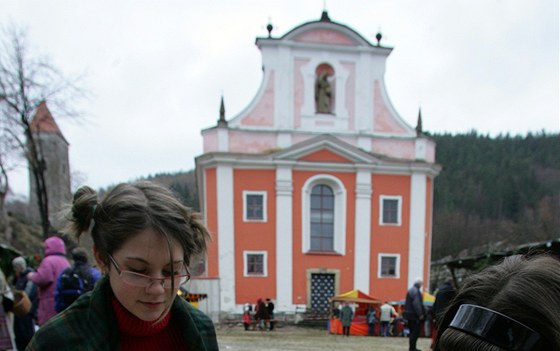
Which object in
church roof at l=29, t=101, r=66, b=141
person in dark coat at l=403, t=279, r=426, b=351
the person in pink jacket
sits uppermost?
church roof at l=29, t=101, r=66, b=141

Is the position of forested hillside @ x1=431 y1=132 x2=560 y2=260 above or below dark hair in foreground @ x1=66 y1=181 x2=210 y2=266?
below

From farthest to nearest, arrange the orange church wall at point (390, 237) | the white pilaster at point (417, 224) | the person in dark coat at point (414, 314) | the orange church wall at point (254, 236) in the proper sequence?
the white pilaster at point (417, 224)
the orange church wall at point (390, 237)
the orange church wall at point (254, 236)
the person in dark coat at point (414, 314)

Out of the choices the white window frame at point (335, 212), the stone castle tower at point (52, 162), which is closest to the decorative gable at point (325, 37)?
the white window frame at point (335, 212)

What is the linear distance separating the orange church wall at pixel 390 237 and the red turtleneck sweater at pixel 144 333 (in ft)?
70.8

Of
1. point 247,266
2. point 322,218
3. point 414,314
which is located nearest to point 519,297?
point 414,314

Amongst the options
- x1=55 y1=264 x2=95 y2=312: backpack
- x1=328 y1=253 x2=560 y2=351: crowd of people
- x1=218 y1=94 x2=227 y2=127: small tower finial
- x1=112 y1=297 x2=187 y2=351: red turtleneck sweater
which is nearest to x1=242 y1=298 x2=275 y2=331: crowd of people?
x1=218 y1=94 x2=227 y2=127: small tower finial

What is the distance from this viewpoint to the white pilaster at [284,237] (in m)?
22.0

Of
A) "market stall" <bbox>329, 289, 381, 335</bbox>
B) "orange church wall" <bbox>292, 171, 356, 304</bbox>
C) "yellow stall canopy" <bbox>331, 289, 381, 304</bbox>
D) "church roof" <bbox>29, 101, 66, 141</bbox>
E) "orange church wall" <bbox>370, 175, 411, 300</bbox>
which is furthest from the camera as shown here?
"orange church wall" <bbox>370, 175, 411, 300</bbox>

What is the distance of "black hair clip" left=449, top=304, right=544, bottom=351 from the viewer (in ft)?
2.58

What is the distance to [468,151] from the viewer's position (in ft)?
252

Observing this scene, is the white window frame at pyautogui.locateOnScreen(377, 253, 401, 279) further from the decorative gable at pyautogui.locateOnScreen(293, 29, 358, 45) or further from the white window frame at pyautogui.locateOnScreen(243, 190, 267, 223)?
the decorative gable at pyautogui.locateOnScreen(293, 29, 358, 45)

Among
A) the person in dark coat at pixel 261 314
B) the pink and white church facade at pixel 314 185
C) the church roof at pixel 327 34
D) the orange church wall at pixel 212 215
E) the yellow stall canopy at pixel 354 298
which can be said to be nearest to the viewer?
the person in dark coat at pixel 261 314

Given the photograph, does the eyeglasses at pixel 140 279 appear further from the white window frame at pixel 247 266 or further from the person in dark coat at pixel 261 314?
the white window frame at pixel 247 266

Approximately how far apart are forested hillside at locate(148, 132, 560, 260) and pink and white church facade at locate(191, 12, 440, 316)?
93.8 feet
